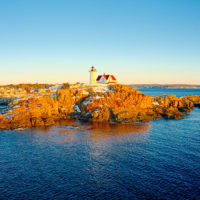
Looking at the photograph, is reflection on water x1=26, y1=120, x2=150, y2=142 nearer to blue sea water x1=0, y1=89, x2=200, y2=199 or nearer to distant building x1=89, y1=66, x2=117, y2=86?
blue sea water x1=0, y1=89, x2=200, y2=199

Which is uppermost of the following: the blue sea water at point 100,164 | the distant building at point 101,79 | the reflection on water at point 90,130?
the distant building at point 101,79

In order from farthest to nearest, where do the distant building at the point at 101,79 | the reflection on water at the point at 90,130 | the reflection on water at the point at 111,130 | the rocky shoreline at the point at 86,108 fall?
1. the distant building at the point at 101,79
2. the rocky shoreline at the point at 86,108
3. the reflection on water at the point at 111,130
4. the reflection on water at the point at 90,130

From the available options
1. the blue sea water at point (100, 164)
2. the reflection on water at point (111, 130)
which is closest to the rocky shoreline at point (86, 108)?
the reflection on water at point (111, 130)

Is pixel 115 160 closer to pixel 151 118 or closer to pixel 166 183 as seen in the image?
pixel 166 183

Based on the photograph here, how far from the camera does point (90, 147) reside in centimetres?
4028

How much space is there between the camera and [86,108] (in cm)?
7019

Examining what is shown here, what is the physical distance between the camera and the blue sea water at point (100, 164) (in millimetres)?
24922

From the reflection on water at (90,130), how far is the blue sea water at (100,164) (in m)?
0.26

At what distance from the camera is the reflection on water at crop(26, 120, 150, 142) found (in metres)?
47.0

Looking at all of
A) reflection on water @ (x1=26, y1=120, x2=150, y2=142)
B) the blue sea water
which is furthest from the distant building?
the blue sea water

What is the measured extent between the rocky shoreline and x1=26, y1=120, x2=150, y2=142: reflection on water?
4.77 m

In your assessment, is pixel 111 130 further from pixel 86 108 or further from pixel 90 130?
pixel 86 108

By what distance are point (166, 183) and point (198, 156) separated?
1247 centimetres

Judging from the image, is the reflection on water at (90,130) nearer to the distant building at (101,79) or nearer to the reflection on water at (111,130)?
the reflection on water at (111,130)
